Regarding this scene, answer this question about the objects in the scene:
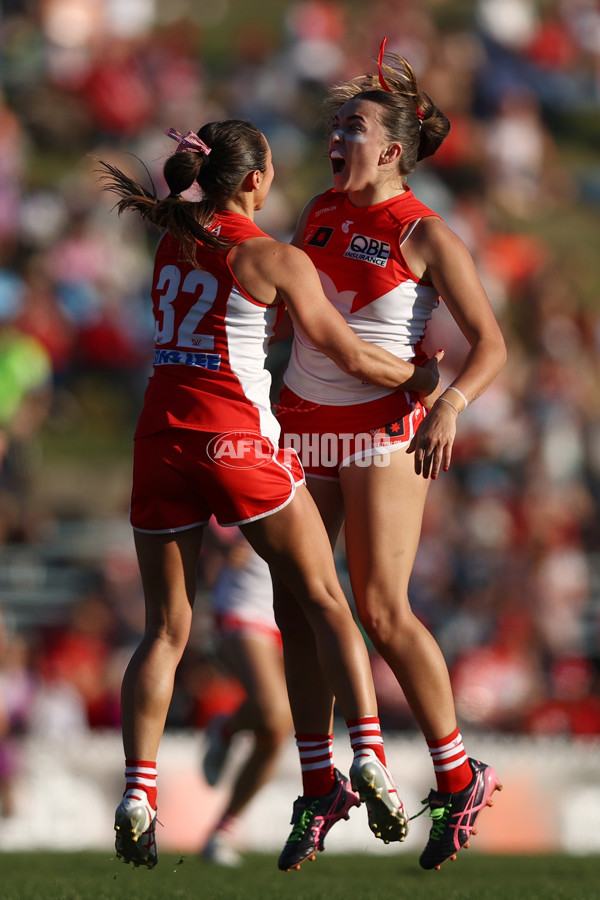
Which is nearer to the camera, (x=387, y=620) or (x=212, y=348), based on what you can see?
(x=212, y=348)

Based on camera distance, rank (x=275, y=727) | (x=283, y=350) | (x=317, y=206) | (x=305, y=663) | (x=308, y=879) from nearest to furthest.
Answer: (x=305, y=663) < (x=317, y=206) < (x=308, y=879) < (x=275, y=727) < (x=283, y=350)

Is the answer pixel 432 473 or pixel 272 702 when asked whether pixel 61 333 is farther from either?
pixel 432 473

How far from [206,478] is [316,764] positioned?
3.61ft

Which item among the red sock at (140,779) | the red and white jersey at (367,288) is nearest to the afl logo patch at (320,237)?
the red and white jersey at (367,288)

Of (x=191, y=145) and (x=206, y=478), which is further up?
(x=191, y=145)

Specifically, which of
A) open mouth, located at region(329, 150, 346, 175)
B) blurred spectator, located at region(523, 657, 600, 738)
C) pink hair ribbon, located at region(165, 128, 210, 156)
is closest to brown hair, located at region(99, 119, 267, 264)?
pink hair ribbon, located at region(165, 128, 210, 156)

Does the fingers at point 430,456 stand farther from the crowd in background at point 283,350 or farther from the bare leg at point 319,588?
the crowd in background at point 283,350

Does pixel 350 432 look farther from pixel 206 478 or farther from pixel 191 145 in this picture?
pixel 191 145

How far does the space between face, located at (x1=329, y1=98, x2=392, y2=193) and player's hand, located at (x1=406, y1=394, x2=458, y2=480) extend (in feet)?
2.90

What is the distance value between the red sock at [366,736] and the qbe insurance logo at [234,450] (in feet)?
2.94

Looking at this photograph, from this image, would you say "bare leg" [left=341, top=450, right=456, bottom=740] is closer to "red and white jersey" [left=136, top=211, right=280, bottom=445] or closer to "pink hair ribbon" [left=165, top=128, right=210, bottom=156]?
"red and white jersey" [left=136, top=211, right=280, bottom=445]

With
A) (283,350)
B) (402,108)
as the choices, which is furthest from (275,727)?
(402,108)

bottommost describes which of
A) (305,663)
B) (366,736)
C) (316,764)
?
(316,764)

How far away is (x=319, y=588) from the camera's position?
4379 millimetres
